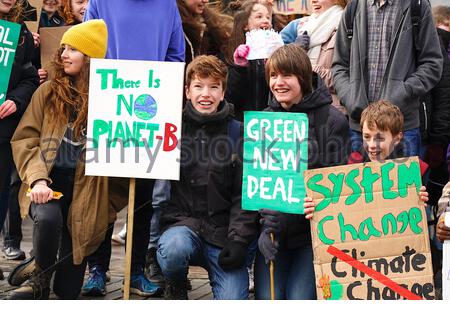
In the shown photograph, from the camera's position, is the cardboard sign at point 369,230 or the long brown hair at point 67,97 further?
the long brown hair at point 67,97

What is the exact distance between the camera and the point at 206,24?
6.95 m

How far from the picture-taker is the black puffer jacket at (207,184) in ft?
18.5

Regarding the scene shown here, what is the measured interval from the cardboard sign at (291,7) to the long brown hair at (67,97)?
2.15 meters

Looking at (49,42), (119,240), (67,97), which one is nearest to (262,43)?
(67,97)

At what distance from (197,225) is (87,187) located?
0.72 m

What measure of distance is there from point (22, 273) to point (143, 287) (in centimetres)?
73

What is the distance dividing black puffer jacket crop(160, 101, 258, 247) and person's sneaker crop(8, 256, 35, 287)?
37.3 inches

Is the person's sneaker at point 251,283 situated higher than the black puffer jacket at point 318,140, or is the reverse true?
the black puffer jacket at point 318,140

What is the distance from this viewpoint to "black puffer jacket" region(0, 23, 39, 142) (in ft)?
20.3

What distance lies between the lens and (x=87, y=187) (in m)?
5.91

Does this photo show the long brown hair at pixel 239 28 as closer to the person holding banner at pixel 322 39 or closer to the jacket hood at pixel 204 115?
the person holding banner at pixel 322 39

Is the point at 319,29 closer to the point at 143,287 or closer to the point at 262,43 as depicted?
the point at 262,43

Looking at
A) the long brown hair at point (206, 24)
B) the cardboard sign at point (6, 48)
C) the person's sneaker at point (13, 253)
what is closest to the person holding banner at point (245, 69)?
the long brown hair at point (206, 24)
